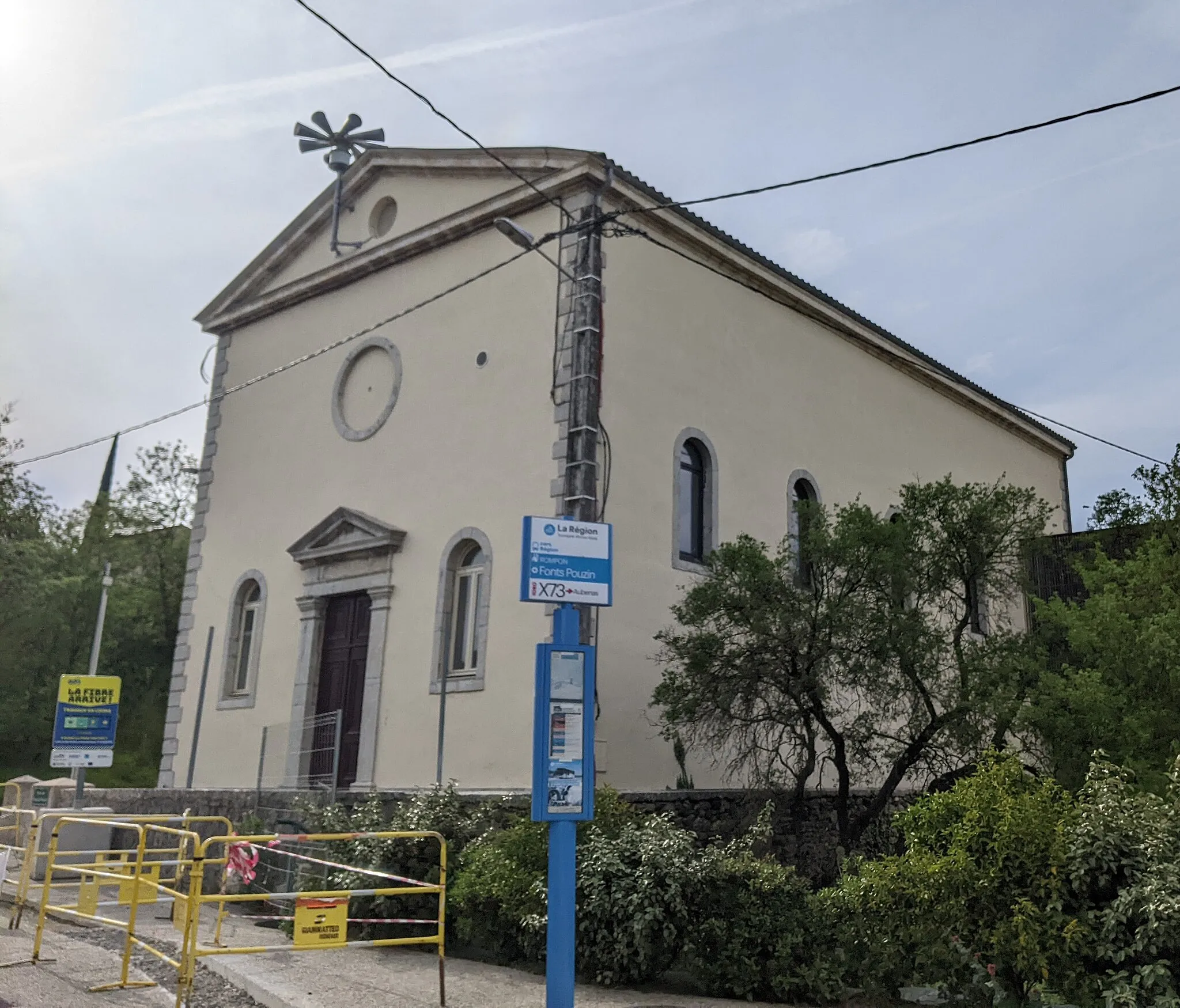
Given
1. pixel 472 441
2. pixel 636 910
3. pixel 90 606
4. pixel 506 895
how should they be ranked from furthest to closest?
pixel 90 606 → pixel 472 441 → pixel 506 895 → pixel 636 910

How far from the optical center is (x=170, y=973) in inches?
356

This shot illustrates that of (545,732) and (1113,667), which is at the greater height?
(1113,667)

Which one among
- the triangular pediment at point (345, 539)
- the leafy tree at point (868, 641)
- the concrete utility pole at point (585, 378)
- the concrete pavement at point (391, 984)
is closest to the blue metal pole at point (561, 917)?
the concrete pavement at point (391, 984)

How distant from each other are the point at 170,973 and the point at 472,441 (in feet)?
26.0

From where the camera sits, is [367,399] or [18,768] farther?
[18,768]

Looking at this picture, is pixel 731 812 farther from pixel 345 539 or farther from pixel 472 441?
pixel 345 539

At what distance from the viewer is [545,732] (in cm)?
771

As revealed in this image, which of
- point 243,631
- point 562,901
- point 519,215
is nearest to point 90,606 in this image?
point 243,631

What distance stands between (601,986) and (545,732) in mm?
2418

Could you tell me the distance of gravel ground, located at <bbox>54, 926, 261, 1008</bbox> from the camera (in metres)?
8.09

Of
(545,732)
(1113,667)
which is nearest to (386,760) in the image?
(545,732)

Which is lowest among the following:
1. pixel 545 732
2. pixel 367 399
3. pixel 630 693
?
pixel 545 732

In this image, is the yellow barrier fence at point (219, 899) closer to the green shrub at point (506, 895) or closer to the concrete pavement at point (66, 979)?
the concrete pavement at point (66, 979)

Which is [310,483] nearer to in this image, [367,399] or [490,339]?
[367,399]
